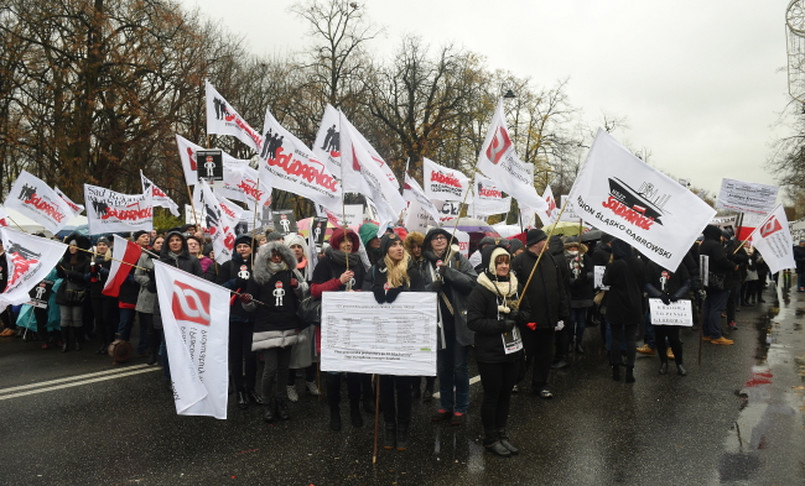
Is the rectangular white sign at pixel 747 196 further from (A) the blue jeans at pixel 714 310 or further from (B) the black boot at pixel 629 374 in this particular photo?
(B) the black boot at pixel 629 374

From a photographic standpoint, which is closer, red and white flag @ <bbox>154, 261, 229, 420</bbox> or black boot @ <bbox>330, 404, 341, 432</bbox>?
red and white flag @ <bbox>154, 261, 229, 420</bbox>

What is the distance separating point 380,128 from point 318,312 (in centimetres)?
2998

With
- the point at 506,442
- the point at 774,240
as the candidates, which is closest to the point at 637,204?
the point at 506,442

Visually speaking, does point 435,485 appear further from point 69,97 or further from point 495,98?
point 495,98

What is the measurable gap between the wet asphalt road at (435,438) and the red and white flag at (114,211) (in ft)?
9.63

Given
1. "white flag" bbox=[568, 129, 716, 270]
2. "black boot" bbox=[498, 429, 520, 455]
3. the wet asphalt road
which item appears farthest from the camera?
"white flag" bbox=[568, 129, 716, 270]

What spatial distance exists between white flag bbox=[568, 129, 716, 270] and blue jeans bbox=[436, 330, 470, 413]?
1762 mm

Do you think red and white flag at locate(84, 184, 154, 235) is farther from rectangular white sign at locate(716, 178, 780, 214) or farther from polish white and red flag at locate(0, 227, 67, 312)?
rectangular white sign at locate(716, 178, 780, 214)

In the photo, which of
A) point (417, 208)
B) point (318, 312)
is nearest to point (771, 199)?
point (417, 208)

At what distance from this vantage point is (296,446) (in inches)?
200

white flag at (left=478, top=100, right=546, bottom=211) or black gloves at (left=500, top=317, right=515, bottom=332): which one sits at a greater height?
white flag at (left=478, top=100, right=546, bottom=211)

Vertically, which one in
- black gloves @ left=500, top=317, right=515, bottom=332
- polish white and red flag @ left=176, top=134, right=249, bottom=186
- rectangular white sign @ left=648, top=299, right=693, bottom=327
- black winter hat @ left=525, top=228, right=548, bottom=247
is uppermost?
polish white and red flag @ left=176, top=134, right=249, bottom=186

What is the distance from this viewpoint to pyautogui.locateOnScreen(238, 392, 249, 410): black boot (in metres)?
6.19

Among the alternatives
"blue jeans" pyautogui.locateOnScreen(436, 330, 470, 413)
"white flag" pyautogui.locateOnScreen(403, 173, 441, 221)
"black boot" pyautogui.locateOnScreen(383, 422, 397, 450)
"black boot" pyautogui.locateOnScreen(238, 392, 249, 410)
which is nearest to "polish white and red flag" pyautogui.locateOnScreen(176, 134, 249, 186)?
"white flag" pyautogui.locateOnScreen(403, 173, 441, 221)
